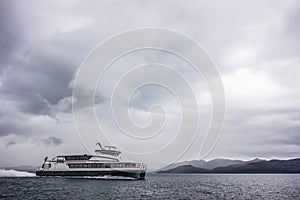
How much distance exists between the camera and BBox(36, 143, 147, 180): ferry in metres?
103

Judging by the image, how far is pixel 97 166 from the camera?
105875mm

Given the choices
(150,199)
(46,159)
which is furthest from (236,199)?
(46,159)

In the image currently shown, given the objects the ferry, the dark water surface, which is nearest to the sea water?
the dark water surface

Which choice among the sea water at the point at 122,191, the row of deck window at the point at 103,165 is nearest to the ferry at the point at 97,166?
the row of deck window at the point at 103,165

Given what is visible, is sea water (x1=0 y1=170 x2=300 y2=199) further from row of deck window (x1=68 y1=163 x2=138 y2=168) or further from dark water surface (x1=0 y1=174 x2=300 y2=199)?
row of deck window (x1=68 y1=163 x2=138 y2=168)

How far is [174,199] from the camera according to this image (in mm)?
53562

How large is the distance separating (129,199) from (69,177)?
226 feet

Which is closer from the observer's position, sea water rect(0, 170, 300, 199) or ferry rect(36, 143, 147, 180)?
sea water rect(0, 170, 300, 199)

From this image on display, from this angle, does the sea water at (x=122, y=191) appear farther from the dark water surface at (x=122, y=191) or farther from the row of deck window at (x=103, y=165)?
the row of deck window at (x=103, y=165)

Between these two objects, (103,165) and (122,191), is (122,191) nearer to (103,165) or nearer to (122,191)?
(122,191)

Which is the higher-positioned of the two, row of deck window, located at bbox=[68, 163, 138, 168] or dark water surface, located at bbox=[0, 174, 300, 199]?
row of deck window, located at bbox=[68, 163, 138, 168]

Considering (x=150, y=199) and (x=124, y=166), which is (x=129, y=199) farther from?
(x=124, y=166)

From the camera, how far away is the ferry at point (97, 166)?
102875mm

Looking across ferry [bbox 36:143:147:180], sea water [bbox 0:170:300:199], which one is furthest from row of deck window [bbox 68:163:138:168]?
sea water [bbox 0:170:300:199]
